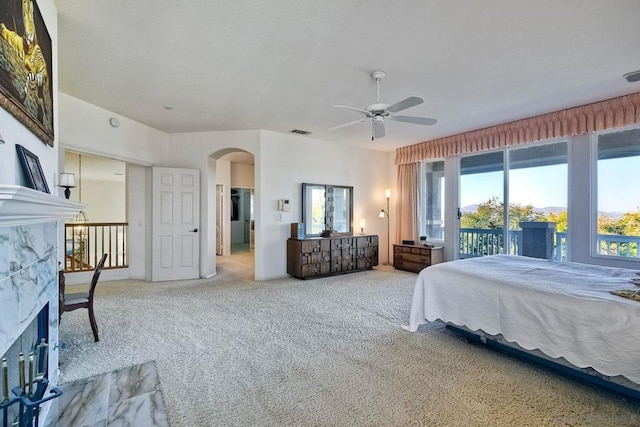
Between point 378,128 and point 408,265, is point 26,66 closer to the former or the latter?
point 378,128

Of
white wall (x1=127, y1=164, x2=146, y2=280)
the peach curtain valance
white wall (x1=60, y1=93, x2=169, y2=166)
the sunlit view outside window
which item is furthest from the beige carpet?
the peach curtain valance

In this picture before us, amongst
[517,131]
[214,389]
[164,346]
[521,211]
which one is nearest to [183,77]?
[164,346]

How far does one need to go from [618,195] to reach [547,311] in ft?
10.1

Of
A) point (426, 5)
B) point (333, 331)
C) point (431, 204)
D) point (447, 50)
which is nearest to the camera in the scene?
point (426, 5)

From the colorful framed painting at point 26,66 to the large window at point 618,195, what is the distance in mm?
5951

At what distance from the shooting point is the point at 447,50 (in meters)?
2.61

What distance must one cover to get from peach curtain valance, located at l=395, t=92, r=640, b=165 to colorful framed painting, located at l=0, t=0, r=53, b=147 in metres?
5.61

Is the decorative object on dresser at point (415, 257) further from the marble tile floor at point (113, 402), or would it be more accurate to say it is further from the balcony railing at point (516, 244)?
the marble tile floor at point (113, 402)

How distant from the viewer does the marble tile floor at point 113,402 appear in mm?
1765

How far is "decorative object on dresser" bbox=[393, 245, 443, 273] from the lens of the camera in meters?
5.70

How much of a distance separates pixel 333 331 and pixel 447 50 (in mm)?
2899

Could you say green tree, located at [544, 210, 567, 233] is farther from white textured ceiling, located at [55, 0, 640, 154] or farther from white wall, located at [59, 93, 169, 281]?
white wall, located at [59, 93, 169, 281]

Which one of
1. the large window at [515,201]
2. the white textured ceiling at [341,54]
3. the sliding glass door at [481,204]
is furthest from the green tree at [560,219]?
the white textured ceiling at [341,54]

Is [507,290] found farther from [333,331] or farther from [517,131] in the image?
[517,131]
